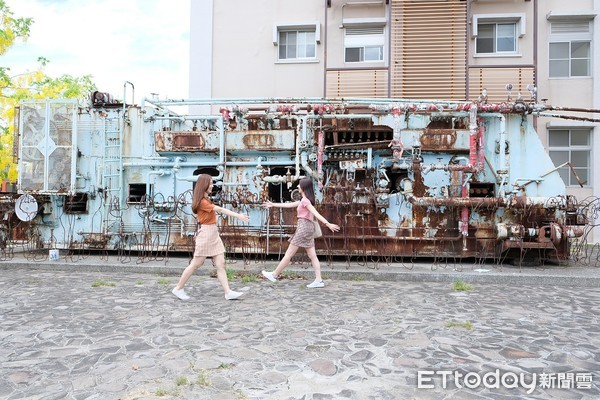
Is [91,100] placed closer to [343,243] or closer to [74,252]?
[74,252]

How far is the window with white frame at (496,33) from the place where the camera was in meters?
15.6

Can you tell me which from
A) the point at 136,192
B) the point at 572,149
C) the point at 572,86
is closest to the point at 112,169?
the point at 136,192

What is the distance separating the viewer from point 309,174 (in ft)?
35.1

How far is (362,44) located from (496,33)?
15.4ft

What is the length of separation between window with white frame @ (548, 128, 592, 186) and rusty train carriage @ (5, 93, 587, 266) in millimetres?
6043

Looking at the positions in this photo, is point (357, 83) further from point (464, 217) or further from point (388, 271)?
point (388, 271)

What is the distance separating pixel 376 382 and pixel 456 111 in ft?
25.9

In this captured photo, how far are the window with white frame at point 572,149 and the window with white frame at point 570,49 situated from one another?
79.9 inches

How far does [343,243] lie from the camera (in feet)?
35.0

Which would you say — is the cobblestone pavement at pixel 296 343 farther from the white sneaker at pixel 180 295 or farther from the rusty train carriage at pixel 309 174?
the rusty train carriage at pixel 309 174

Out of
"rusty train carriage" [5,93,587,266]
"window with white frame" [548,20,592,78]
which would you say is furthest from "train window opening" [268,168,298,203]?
"window with white frame" [548,20,592,78]

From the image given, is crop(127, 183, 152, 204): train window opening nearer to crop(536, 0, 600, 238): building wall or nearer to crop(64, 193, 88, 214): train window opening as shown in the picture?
crop(64, 193, 88, 214): train window opening

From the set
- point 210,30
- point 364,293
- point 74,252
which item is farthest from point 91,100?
point 364,293

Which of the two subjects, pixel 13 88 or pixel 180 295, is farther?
pixel 13 88
